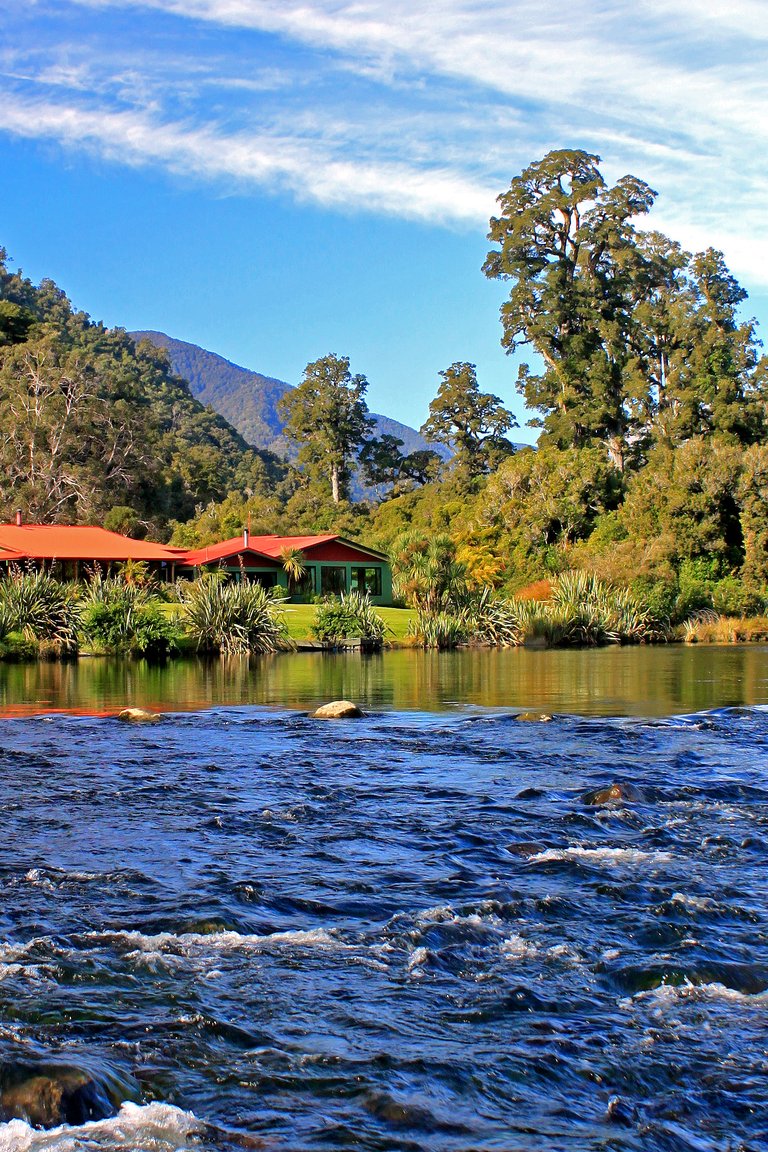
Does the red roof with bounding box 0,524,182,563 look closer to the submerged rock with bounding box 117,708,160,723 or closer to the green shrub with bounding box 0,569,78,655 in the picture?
the green shrub with bounding box 0,569,78,655

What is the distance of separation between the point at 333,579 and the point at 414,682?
34.4 m

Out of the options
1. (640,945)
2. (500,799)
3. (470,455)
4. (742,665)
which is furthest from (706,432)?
(640,945)

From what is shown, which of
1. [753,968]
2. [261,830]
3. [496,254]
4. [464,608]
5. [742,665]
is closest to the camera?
[753,968]

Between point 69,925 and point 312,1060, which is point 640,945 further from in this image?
point 69,925

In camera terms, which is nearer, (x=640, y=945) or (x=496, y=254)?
(x=640, y=945)

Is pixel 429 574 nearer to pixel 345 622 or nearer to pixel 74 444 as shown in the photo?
pixel 345 622

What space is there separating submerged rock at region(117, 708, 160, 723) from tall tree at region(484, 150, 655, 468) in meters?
55.6

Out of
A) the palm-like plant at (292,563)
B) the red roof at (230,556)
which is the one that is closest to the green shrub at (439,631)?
the palm-like plant at (292,563)

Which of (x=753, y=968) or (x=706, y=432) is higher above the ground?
(x=706, y=432)

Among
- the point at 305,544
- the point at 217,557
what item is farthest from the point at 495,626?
the point at 305,544

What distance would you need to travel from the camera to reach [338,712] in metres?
20.7

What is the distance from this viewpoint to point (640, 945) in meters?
7.76

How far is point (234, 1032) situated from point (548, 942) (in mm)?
2396

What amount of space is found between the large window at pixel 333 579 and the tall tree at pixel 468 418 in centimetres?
2372
